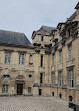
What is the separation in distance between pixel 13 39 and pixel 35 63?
582 centimetres

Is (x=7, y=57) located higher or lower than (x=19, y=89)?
higher

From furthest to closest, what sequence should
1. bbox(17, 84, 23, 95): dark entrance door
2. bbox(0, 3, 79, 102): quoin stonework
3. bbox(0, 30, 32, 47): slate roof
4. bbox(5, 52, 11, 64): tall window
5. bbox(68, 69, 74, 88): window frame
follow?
bbox(0, 30, 32, 47): slate roof → bbox(5, 52, 11, 64): tall window → bbox(17, 84, 23, 95): dark entrance door → bbox(0, 3, 79, 102): quoin stonework → bbox(68, 69, 74, 88): window frame

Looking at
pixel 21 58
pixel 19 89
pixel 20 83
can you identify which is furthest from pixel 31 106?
pixel 21 58

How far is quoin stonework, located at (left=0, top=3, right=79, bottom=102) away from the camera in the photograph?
20.7m

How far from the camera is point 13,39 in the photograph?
82.4ft

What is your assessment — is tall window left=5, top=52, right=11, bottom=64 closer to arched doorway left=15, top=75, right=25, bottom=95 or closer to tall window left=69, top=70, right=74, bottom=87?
arched doorway left=15, top=75, right=25, bottom=95

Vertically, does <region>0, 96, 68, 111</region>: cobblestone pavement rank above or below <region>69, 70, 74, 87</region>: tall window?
below

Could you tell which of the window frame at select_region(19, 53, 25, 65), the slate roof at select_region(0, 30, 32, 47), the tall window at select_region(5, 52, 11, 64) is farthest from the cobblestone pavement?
the slate roof at select_region(0, 30, 32, 47)

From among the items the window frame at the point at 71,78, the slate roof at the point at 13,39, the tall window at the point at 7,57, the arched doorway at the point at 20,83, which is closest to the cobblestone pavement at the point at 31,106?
the window frame at the point at 71,78

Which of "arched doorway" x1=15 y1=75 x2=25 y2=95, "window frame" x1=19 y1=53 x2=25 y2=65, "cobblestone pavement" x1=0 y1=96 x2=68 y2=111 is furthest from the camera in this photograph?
"window frame" x1=19 y1=53 x2=25 y2=65

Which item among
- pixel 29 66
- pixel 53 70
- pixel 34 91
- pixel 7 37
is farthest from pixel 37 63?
pixel 7 37

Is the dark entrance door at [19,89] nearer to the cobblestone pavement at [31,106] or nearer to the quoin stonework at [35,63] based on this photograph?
the quoin stonework at [35,63]

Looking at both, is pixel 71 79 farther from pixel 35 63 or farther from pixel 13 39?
pixel 13 39

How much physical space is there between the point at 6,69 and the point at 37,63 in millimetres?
5321
